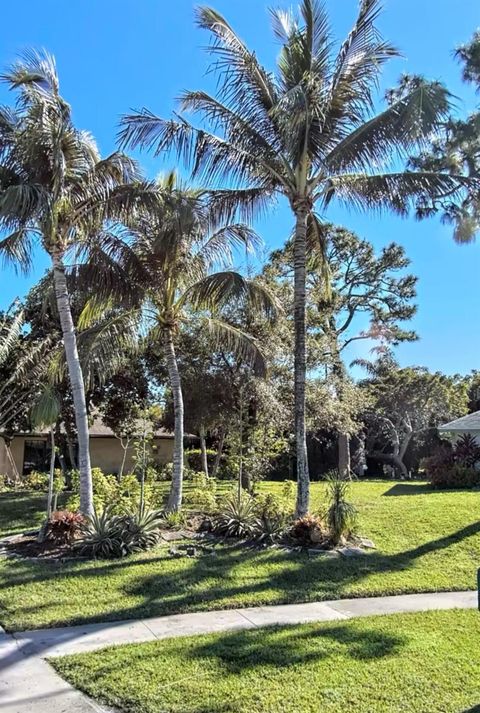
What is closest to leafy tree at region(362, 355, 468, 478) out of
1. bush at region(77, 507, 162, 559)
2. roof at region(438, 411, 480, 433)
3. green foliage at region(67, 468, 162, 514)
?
roof at region(438, 411, 480, 433)

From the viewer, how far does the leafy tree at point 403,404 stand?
107 ft

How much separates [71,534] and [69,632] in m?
4.26

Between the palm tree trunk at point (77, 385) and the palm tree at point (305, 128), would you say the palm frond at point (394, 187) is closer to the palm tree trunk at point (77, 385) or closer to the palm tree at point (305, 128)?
the palm tree at point (305, 128)

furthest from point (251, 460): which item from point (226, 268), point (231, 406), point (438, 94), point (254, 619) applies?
point (438, 94)

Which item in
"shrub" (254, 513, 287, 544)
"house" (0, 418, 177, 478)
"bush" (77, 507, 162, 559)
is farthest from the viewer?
"house" (0, 418, 177, 478)

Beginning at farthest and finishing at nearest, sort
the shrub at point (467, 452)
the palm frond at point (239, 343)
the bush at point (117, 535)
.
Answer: the shrub at point (467, 452) < the palm frond at point (239, 343) < the bush at point (117, 535)

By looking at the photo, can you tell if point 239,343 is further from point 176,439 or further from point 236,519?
point 236,519

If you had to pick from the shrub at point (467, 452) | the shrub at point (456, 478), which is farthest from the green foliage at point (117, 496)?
the shrub at point (467, 452)

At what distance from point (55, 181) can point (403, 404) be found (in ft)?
85.3

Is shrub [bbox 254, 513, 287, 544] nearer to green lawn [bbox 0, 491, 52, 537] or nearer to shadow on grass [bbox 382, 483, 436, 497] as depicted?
green lawn [bbox 0, 491, 52, 537]

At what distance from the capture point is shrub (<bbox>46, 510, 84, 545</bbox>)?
10344 mm

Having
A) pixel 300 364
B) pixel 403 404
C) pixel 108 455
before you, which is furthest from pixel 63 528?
pixel 403 404

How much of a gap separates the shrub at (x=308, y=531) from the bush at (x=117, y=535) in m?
2.48

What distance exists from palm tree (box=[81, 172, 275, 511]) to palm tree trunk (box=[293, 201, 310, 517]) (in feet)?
4.51
